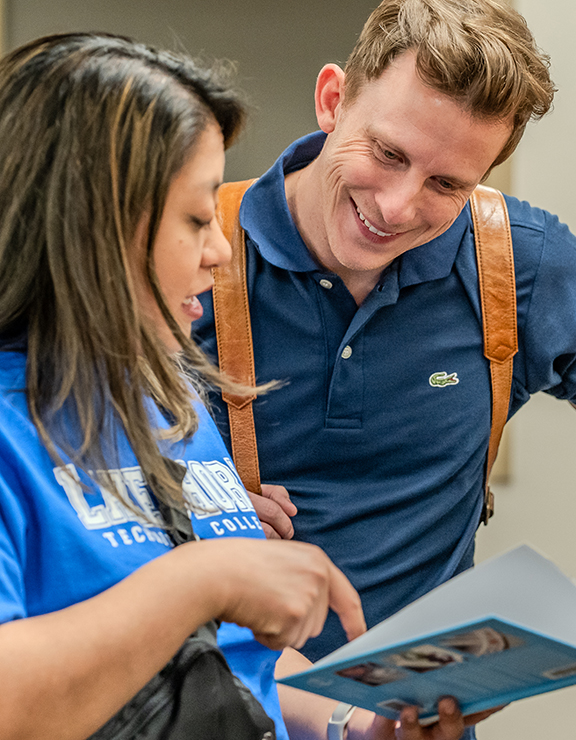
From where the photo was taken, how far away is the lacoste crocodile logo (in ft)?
4.43

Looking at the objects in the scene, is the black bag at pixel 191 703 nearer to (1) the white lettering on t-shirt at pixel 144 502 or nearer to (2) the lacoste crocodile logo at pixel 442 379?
(1) the white lettering on t-shirt at pixel 144 502

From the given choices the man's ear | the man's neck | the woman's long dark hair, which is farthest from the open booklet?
the man's ear

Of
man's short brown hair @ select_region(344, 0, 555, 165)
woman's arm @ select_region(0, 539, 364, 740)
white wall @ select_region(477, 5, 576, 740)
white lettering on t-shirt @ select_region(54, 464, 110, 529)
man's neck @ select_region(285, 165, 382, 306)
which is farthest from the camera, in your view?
white wall @ select_region(477, 5, 576, 740)

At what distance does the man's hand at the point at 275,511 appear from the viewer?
124 centimetres

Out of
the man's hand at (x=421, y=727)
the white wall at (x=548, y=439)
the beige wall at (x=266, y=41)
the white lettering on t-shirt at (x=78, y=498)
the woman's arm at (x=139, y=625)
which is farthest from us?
the white wall at (x=548, y=439)

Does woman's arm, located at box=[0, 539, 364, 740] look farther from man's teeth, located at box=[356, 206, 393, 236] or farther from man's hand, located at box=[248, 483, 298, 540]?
man's teeth, located at box=[356, 206, 393, 236]

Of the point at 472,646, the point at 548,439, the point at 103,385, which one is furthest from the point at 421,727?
the point at 548,439

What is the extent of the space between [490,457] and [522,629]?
0.80m

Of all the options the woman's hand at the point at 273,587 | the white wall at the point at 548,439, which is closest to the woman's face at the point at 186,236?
the woman's hand at the point at 273,587

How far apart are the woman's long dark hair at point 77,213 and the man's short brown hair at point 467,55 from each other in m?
0.53

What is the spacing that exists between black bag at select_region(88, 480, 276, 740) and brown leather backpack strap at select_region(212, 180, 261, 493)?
0.49 metres

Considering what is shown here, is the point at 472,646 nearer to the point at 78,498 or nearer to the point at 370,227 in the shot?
the point at 78,498

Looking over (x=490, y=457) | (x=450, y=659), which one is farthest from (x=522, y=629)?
(x=490, y=457)

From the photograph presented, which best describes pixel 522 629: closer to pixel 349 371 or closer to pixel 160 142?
pixel 160 142
